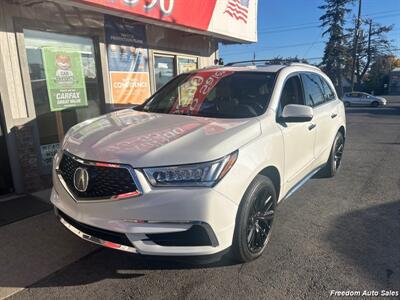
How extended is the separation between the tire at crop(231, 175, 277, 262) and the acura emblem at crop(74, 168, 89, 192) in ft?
4.06

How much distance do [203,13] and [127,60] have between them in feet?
6.74

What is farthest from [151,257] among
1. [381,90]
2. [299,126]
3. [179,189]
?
[381,90]

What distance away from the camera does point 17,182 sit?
4.80 metres

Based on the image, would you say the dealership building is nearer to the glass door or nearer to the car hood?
the glass door

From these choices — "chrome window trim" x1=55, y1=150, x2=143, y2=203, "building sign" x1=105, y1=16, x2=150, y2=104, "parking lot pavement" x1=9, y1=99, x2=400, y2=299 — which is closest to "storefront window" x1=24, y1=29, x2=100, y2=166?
"building sign" x1=105, y1=16, x2=150, y2=104

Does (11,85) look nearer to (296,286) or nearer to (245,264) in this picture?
(245,264)

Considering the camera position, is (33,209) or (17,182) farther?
(17,182)

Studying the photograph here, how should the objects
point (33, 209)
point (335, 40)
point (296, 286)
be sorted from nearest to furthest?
point (296, 286) < point (33, 209) < point (335, 40)

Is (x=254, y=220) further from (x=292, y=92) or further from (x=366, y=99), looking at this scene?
(x=366, y=99)

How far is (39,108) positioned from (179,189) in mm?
3809

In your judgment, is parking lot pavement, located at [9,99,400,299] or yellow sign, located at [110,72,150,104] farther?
yellow sign, located at [110,72,150,104]

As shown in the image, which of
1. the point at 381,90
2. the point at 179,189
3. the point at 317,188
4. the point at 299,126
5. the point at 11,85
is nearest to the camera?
the point at 179,189

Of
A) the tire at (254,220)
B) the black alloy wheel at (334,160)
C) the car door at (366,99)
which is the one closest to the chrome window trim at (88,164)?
the tire at (254,220)

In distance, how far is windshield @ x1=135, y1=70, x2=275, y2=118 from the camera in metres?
3.47
